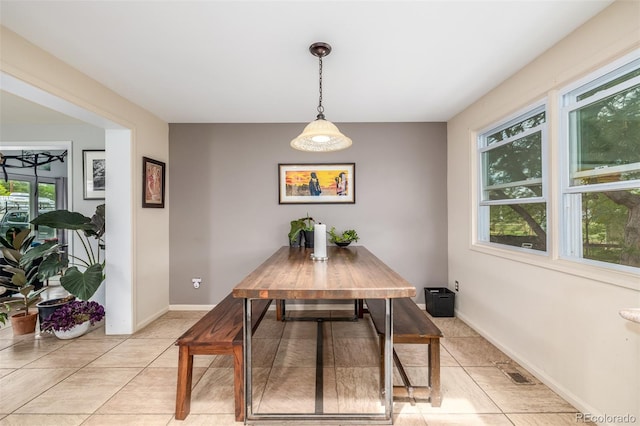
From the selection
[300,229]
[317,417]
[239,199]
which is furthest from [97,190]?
[317,417]

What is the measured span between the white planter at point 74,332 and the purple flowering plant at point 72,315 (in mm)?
35

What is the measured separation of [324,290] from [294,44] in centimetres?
162

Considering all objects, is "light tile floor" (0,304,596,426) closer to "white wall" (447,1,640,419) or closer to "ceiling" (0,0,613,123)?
"white wall" (447,1,640,419)

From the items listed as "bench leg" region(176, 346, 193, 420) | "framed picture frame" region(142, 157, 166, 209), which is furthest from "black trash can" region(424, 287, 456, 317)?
"framed picture frame" region(142, 157, 166, 209)

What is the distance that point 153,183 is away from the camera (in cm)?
329

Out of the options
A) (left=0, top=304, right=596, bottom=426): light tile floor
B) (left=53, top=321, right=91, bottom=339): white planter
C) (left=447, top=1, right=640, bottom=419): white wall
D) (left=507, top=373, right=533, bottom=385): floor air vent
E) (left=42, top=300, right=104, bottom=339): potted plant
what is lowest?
(left=0, top=304, right=596, bottom=426): light tile floor

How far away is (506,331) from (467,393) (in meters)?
0.83

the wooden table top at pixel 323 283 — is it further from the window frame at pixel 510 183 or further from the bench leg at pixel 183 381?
the window frame at pixel 510 183

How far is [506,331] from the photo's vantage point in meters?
2.46

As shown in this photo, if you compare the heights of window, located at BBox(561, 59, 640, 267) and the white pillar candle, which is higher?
window, located at BBox(561, 59, 640, 267)

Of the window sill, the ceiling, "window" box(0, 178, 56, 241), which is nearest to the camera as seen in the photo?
the window sill

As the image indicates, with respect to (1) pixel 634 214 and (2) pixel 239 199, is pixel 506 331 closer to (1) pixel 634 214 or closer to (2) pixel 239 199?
(1) pixel 634 214

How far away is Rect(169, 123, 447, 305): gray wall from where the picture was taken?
3600mm

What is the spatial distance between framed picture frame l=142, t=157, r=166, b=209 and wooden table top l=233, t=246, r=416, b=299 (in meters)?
2.01
